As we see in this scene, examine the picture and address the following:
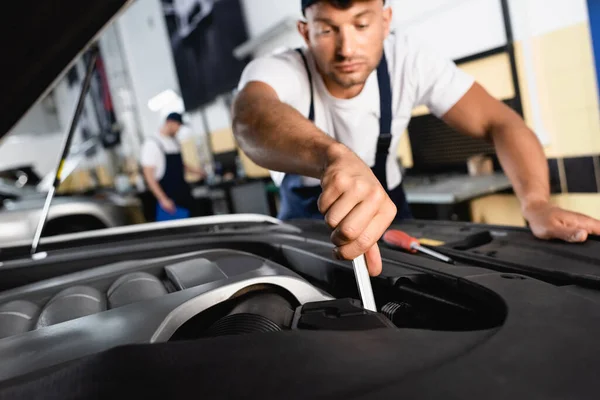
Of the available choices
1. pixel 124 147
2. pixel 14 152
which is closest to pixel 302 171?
pixel 124 147

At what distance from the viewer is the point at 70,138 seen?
138 centimetres

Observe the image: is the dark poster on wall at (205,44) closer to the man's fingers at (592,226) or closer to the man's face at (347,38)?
the man's face at (347,38)

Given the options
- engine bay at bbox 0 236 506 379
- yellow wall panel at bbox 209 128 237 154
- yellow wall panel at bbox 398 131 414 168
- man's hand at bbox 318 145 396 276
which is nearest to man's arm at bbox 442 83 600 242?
engine bay at bbox 0 236 506 379

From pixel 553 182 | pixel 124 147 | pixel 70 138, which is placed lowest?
pixel 553 182

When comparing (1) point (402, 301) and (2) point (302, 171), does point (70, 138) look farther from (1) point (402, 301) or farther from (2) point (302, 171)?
(1) point (402, 301)

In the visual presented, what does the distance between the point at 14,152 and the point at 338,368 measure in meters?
15.1

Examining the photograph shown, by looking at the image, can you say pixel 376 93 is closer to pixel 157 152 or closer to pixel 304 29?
pixel 304 29

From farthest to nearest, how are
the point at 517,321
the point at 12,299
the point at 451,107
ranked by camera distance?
the point at 451,107, the point at 12,299, the point at 517,321

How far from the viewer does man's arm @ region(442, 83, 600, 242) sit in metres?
0.85

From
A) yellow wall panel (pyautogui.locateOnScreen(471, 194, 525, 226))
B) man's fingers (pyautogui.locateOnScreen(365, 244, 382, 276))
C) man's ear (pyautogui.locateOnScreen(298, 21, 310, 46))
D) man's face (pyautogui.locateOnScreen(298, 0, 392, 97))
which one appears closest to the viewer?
man's fingers (pyautogui.locateOnScreen(365, 244, 382, 276))

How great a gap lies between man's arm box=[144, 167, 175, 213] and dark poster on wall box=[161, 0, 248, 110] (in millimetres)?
1528

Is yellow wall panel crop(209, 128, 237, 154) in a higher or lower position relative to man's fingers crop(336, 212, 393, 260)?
higher

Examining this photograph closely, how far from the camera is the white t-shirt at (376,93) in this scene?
1.49m

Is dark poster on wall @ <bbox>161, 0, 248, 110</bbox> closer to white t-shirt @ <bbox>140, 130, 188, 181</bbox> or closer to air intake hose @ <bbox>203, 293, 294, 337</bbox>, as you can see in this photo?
white t-shirt @ <bbox>140, 130, 188, 181</bbox>
